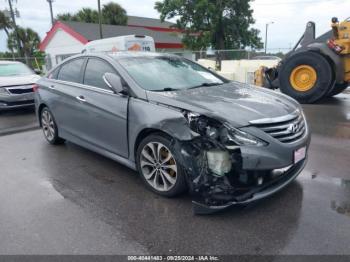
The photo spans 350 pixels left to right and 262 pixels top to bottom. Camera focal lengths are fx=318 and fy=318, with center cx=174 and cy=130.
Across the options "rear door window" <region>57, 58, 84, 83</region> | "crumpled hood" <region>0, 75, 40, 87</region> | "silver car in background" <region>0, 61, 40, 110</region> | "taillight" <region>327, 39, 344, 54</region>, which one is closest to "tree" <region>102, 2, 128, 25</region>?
"silver car in background" <region>0, 61, 40, 110</region>

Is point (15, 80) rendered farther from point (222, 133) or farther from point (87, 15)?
point (87, 15)

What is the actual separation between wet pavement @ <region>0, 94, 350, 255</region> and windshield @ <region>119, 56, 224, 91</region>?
1.25m

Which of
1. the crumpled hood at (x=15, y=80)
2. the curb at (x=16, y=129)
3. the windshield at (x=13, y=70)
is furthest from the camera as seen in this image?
the windshield at (x=13, y=70)

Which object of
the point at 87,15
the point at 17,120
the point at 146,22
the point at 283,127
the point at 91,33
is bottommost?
the point at 17,120

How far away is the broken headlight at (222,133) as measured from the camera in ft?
9.61

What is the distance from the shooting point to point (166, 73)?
420 centimetres

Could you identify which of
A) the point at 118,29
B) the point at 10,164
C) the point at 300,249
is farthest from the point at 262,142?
the point at 118,29

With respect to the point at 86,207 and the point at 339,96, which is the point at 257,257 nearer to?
the point at 86,207

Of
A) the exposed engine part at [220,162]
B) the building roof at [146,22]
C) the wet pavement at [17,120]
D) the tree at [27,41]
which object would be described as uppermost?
the building roof at [146,22]

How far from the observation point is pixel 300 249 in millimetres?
2605

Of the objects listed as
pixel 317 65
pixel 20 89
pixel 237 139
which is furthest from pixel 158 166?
pixel 20 89

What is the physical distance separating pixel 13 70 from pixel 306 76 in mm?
8581

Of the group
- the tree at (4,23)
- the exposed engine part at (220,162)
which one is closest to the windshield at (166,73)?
the exposed engine part at (220,162)

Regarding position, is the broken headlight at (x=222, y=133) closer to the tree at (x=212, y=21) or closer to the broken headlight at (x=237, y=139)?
the broken headlight at (x=237, y=139)
